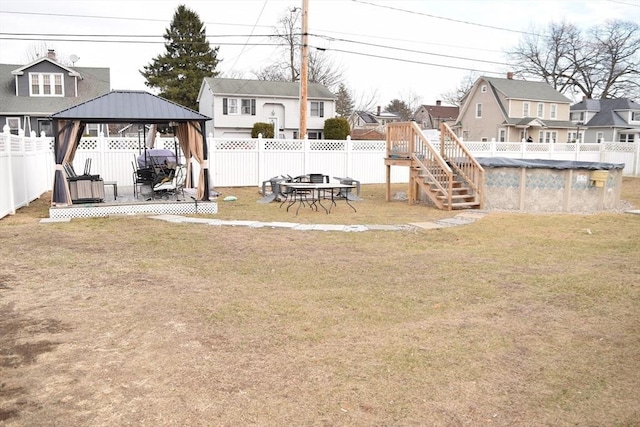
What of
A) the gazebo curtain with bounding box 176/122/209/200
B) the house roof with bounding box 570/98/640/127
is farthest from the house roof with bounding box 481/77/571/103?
the gazebo curtain with bounding box 176/122/209/200

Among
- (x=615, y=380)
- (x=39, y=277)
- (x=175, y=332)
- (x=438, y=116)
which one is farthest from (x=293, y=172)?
(x=438, y=116)

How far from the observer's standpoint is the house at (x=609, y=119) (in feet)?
140

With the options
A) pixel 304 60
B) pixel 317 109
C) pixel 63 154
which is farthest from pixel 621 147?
pixel 63 154

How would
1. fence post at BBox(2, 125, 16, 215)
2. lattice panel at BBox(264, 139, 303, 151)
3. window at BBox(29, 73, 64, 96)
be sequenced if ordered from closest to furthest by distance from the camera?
fence post at BBox(2, 125, 16, 215), lattice panel at BBox(264, 139, 303, 151), window at BBox(29, 73, 64, 96)

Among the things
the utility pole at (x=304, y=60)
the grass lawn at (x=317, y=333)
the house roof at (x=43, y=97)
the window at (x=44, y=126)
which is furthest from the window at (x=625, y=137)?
the window at (x=44, y=126)

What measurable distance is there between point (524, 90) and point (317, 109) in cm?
1525

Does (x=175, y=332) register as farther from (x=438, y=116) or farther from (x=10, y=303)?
(x=438, y=116)

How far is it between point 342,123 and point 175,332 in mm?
29307

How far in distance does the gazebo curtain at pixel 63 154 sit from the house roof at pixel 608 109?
43.0 metres

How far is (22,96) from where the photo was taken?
90.7ft

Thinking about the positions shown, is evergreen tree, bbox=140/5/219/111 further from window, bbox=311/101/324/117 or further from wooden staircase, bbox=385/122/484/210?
wooden staircase, bbox=385/122/484/210

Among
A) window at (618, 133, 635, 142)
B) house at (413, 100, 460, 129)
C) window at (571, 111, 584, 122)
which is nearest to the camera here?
window at (618, 133, 635, 142)

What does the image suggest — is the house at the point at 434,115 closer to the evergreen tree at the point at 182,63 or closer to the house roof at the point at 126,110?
the evergreen tree at the point at 182,63

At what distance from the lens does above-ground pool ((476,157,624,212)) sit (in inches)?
471
